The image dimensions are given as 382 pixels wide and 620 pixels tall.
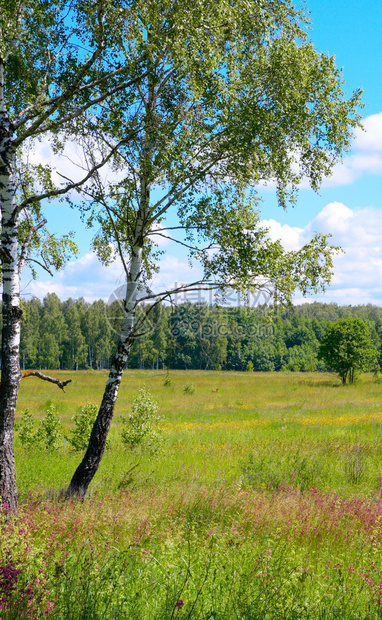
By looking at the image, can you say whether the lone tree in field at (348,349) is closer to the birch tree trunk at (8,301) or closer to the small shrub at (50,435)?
the small shrub at (50,435)

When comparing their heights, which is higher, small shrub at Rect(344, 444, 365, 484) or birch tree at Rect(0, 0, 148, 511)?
birch tree at Rect(0, 0, 148, 511)

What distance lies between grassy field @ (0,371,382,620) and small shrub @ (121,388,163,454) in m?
0.35

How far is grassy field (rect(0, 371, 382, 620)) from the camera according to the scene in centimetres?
380

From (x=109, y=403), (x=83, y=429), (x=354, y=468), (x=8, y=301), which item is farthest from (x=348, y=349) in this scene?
(x=8, y=301)

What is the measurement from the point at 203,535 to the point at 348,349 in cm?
4535

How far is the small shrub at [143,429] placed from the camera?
42.3 ft

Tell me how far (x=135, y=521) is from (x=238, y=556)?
5.51 ft

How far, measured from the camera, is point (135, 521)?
6230 mm

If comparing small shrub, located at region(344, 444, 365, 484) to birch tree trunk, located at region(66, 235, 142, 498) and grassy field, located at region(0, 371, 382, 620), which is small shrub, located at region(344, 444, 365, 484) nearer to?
grassy field, located at region(0, 371, 382, 620)

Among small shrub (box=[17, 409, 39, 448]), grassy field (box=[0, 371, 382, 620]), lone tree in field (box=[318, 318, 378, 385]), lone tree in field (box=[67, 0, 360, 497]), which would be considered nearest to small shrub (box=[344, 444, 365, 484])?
grassy field (box=[0, 371, 382, 620])

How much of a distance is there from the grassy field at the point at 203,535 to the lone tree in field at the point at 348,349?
32873 mm

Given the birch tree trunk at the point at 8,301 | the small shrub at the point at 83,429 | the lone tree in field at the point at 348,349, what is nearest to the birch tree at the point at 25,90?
the birch tree trunk at the point at 8,301

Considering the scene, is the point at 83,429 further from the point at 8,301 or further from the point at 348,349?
the point at 348,349

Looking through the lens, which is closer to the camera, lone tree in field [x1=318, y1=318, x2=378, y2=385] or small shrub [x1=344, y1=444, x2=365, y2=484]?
small shrub [x1=344, y1=444, x2=365, y2=484]
